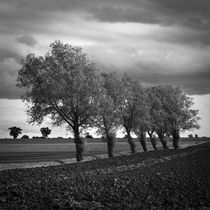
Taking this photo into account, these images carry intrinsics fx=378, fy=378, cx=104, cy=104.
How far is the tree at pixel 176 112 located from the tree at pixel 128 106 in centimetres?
2177

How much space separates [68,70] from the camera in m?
57.6

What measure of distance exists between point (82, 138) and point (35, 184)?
33.7 m

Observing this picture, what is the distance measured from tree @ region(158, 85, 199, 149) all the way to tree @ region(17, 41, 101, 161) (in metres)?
55.2

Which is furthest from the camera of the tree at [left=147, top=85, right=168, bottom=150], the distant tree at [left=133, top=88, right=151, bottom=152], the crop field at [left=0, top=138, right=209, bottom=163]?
the tree at [left=147, top=85, right=168, bottom=150]

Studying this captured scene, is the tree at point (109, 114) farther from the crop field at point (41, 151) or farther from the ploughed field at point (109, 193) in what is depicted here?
the ploughed field at point (109, 193)

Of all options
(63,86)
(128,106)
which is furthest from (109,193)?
(128,106)

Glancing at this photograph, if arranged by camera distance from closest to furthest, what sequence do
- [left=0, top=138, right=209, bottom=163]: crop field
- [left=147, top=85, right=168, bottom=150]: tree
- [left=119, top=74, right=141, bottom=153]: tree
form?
[left=0, top=138, right=209, bottom=163]: crop field, [left=119, top=74, right=141, bottom=153]: tree, [left=147, top=85, right=168, bottom=150]: tree

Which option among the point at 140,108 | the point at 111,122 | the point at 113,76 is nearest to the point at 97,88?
the point at 111,122

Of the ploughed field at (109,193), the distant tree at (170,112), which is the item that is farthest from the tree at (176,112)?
the ploughed field at (109,193)

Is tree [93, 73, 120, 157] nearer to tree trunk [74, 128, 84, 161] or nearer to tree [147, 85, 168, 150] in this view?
tree trunk [74, 128, 84, 161]

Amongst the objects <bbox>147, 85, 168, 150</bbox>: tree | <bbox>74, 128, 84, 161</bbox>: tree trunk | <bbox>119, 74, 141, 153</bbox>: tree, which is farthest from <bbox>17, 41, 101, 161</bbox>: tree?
<bbox>147, 85, 168, 150</bbox>: tree

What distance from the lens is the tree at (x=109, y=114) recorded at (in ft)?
200

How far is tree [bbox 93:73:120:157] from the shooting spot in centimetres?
6081

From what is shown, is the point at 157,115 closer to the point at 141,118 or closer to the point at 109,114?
the point at 141,118
